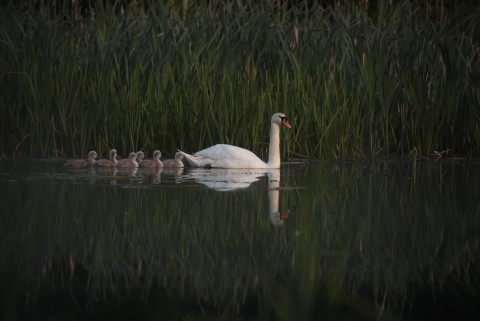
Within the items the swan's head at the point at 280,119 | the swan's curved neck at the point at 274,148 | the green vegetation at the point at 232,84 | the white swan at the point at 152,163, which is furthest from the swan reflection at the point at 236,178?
the green vegetation at the point at 232,84

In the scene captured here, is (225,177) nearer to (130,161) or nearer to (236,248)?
(130,161)

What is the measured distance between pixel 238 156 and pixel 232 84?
1361mm

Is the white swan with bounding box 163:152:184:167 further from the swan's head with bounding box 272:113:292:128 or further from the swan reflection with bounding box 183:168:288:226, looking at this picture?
the swan's head with bounding box 272:113:292:128

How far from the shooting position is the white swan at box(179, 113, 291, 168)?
40.4 feet

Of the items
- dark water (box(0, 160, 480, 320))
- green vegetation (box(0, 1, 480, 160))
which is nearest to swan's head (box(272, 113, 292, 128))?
green vegetation (box(0, 1, 480, 160))

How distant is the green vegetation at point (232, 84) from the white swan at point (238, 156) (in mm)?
717

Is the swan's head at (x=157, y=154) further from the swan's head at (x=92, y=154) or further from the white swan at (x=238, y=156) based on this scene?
the swan's head at (x=92, y=154)

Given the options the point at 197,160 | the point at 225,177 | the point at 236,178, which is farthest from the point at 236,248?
the point at 197,160

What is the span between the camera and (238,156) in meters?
12.3

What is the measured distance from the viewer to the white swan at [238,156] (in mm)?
12328

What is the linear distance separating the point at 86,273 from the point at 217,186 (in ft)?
14.9

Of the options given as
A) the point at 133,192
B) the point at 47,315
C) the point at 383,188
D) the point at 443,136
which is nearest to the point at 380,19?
the point at 443,136

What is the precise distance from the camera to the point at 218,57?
13.5m

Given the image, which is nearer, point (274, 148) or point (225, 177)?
point (225, 177)
